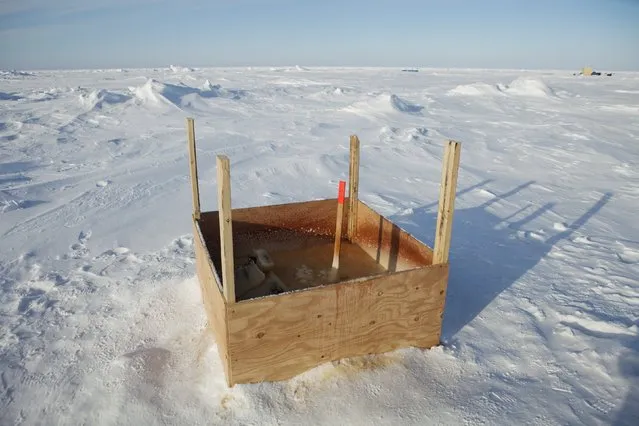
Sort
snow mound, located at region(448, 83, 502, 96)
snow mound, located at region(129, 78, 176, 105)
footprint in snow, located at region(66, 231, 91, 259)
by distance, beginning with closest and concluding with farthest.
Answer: footprint in snow, located at region(66, 231, 91, 259), snow mound, located at region(129, 78, 176, 105), snow mound, located at region(448, 83, 502, 96)

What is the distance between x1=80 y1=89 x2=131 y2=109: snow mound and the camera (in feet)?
48.7

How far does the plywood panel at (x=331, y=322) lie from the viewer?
2.25 m

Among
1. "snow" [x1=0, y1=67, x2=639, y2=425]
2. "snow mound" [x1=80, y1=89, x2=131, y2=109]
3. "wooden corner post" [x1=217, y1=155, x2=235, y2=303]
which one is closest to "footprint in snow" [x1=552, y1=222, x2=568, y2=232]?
"snow" [x1=0, y1=67, x2=639, y2=425]

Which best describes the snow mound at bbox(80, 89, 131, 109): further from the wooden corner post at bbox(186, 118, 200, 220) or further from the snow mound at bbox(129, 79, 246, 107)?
the wooden corner post at bbox(186, 118, 200, 220)

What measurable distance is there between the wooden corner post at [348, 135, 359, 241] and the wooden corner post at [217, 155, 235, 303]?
6.11 ft

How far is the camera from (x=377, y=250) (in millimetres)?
3811

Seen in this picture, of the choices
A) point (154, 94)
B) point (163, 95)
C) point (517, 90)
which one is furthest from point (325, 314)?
point (517, 90)

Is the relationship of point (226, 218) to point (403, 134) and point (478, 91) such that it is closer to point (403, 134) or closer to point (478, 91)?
point (403, 134)

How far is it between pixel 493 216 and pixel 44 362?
16.8 feet

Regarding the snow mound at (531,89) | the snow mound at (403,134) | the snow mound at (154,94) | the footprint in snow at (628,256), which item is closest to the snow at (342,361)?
the footprint in snow at (628,256)

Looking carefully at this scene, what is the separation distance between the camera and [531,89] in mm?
23672

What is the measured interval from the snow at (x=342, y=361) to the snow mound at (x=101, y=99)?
196 inches

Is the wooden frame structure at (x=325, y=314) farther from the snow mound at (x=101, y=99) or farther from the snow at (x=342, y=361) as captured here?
the snow mound at (x=101, y=99)

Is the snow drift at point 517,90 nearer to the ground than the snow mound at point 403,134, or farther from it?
farther from it
